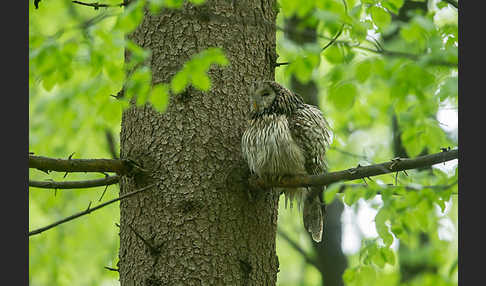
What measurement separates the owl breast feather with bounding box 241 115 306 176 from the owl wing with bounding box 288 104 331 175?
43 millimetres

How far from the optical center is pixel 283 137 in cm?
357

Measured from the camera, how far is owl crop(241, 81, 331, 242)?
344 centimetres

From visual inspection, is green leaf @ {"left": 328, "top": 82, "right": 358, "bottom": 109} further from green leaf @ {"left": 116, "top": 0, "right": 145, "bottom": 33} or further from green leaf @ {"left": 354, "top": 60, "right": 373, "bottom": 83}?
green leaf @ {"left": 116, "top": 0, "right": 145, "bottom": 33}

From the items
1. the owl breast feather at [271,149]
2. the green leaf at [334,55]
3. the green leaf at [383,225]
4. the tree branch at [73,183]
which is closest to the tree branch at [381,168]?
the owl breast feather at [271,149]

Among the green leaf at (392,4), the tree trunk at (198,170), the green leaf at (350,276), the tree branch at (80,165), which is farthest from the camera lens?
the green leaf at (350,276)

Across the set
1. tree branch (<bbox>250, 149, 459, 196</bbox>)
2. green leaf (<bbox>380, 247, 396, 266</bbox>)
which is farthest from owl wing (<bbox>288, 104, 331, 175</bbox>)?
green leaf (<bbox>380, 247, 396, 266</bbox>)

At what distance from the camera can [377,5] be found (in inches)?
168

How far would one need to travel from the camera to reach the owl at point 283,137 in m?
3.44

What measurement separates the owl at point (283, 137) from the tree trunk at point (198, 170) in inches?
3.7

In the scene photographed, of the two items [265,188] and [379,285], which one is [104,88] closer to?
[265,188]

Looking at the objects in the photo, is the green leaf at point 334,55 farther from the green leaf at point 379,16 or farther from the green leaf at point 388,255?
the green leaf at point 388,255

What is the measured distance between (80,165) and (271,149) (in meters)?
1.15

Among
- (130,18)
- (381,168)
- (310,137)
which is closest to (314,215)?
(310,137)

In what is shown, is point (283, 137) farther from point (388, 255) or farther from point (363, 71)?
point (388, 255)
